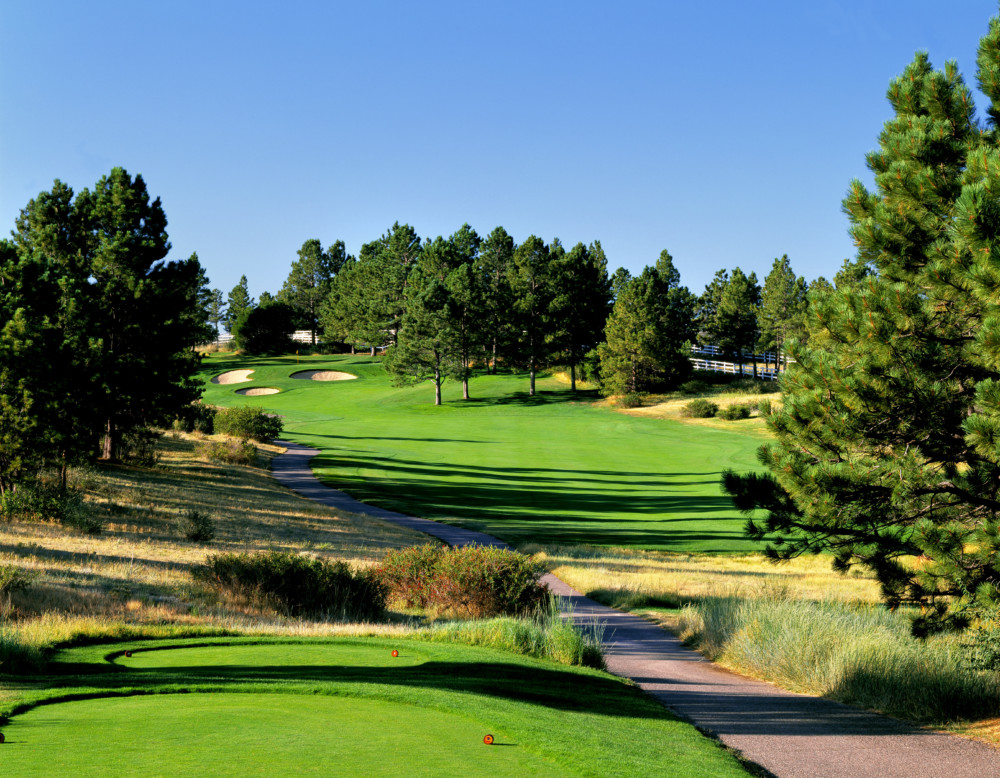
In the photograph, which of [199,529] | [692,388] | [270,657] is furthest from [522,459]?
[270,657]

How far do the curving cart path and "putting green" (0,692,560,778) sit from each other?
3.14 metres

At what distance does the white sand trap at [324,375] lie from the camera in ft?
319

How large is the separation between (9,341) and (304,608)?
12.6m

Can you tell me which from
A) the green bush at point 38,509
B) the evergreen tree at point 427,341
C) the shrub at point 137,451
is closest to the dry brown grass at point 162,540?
the green bush at point 38,509

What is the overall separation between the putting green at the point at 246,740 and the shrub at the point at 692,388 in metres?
75.2

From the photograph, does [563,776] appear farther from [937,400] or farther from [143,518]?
[143,518]

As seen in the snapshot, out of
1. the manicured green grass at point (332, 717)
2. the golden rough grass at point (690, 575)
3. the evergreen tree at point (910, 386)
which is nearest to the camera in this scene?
the manicured green grass at point (332, 717)

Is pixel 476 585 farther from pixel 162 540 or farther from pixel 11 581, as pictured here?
pixel 162 540

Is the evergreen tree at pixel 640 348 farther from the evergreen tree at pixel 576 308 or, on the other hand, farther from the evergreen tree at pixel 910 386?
the evergreen tree at pixel 910 386

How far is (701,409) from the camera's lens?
226 ft

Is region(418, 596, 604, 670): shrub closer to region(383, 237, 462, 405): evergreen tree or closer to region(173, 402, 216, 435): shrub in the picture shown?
region(173, 402, 216, 435): shrub

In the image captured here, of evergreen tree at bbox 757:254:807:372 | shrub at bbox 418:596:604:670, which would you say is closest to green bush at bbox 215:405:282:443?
shrub at bbox 418:596:604:670

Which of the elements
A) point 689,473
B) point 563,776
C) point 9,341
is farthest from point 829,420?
point 689,473

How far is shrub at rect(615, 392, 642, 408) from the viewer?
75.7 metres
